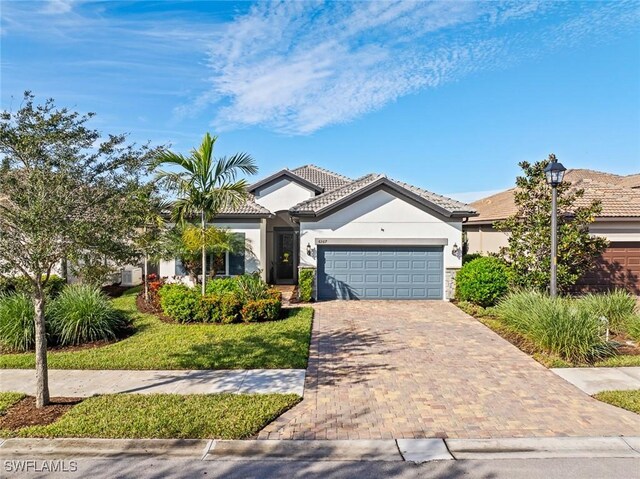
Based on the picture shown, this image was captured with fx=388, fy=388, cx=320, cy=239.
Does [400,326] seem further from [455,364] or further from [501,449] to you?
[501,449]

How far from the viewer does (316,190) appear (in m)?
20.6

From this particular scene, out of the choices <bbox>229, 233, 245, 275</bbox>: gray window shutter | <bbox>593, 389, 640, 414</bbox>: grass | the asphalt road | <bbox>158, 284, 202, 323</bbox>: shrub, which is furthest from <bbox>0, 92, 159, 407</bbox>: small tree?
<bbox>229, 233, 245, 275</bbox>: gray window shutter

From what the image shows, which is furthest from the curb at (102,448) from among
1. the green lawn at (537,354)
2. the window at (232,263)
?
the window at (232,263)

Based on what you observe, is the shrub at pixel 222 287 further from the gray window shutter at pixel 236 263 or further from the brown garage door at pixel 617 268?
the brown garage door at pixel 617 268

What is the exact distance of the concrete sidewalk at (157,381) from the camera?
21.9 ft

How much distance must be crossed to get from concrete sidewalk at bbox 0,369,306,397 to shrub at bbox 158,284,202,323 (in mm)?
3758

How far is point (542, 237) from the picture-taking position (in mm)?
13180

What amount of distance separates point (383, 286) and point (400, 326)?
4114 mm

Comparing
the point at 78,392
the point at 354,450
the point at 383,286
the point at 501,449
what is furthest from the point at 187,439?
the point at 383,286

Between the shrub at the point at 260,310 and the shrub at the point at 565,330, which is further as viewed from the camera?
the shrub at the point at 260,310

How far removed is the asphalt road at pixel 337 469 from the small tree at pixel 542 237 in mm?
9491

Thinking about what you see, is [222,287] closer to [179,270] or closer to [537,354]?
[179,270]

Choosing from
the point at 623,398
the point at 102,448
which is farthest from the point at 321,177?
the point at 102,448

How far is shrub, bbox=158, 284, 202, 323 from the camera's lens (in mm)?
11375
